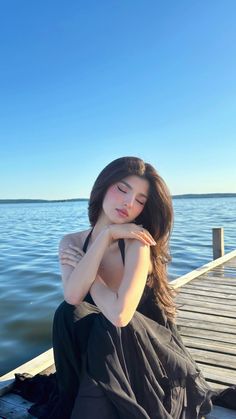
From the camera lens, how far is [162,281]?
2658mm

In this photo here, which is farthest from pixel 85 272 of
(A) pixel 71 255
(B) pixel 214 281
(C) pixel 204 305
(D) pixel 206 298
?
(B) pixel 214 281

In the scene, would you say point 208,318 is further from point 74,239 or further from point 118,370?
point 118,370

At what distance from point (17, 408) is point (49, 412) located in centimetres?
45

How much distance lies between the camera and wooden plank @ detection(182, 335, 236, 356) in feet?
12.9

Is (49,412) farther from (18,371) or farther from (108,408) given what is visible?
(18,371)

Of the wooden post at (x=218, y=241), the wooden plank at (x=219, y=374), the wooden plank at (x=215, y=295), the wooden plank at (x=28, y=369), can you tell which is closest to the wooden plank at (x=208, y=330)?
the wooden plank at (x=219, y=374)

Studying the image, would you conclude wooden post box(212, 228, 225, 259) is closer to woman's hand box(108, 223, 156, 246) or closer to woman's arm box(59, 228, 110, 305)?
woman's hand box(108, 223, 156, 246)

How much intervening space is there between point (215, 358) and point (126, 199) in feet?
6.89

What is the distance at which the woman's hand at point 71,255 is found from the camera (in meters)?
2.47

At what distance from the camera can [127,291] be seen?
220cm

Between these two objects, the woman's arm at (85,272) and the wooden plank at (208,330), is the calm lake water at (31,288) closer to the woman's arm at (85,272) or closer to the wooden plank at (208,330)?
the wooden plank at (208,330)

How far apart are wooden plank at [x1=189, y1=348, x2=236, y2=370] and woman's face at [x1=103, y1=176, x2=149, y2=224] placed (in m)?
1.89

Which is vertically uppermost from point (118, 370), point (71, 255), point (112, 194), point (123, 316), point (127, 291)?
point (112, 194)

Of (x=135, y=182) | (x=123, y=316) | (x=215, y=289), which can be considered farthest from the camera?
(x=215, y=289)
